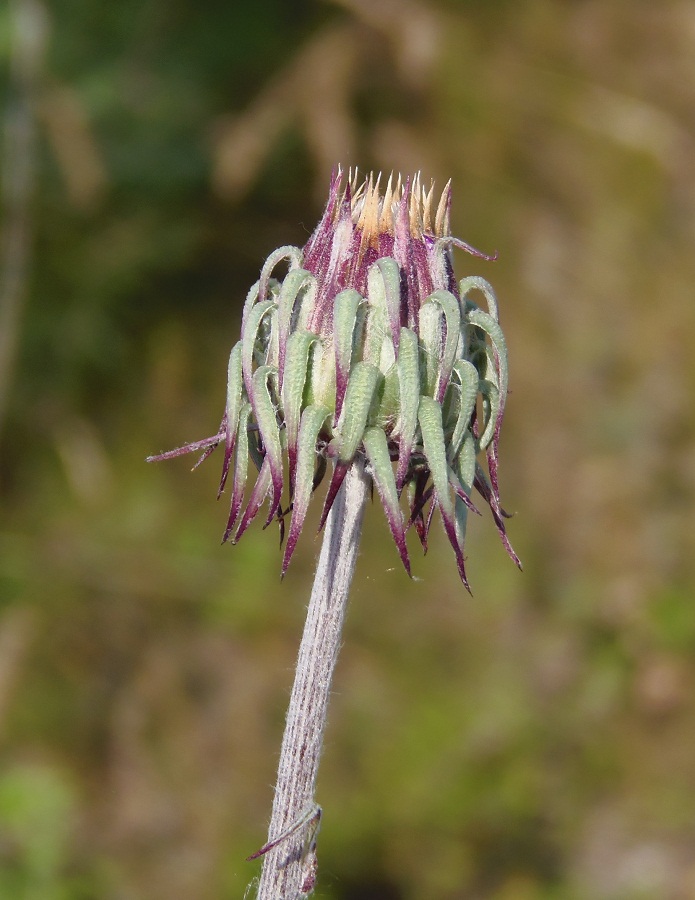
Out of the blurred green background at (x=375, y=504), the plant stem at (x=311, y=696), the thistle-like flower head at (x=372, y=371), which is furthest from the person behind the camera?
the blurred green background at (x=375, y=504)

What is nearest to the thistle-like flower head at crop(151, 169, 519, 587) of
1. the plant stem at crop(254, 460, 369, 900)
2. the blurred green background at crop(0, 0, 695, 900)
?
the plant stem at crop(254, 460, 369, 900)

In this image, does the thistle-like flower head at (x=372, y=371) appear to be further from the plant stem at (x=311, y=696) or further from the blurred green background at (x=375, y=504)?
the blurred green background at (x=375, y=504)

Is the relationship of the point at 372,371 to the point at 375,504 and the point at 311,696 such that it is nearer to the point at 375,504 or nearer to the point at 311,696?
the point at 311,696

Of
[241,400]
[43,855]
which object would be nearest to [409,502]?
[241,400]

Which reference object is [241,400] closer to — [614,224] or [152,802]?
[152,802]

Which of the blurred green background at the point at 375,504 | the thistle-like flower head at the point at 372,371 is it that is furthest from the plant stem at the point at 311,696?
the blurred green background at the point at 375,504

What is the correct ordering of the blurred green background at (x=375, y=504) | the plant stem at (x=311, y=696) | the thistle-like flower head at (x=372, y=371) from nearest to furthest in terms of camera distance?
1. the thistle-like flower head at (x=372, y=371)
2. the plant stem at (x=311, y=696)
3. the blurred green background at (x=375, y=504)

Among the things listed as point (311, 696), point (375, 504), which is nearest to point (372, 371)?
point (311, 696)
